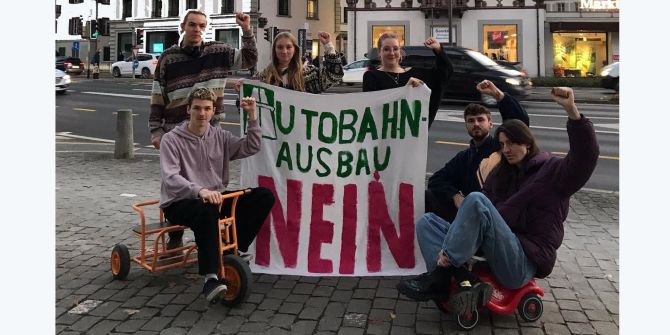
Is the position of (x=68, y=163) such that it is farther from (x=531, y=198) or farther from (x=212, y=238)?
(x=531, y=198)

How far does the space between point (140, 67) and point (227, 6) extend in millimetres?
11285

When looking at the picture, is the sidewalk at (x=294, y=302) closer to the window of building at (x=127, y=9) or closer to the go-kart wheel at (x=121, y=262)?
the go-kart wheel at (x=121, y=262)

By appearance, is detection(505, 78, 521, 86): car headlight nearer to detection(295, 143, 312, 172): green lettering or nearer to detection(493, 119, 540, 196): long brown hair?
detection(295, 143, 312, 172): green lettering

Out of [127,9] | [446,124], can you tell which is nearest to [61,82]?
[446,124]

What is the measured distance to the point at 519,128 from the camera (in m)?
3.79

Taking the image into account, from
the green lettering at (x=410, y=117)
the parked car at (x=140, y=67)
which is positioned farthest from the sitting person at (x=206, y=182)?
the parked car at (x=140, y=67)

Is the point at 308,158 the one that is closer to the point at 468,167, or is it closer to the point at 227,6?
the point at 468,167

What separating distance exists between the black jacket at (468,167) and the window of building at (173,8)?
156 ft

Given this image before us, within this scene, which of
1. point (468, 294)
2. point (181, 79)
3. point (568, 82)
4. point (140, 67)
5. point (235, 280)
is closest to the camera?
point (468, 294)

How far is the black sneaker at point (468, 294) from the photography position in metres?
3.60

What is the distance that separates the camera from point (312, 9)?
166 ft

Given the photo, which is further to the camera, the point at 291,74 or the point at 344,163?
the point at 291,74

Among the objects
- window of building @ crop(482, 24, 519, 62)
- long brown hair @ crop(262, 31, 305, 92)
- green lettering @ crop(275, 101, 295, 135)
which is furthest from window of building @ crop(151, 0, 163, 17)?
green lettering @ crop(275, 101, 295, 135)

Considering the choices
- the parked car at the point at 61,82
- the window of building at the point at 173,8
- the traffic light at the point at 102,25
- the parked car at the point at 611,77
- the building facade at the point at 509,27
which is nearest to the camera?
the parked car at the point at 611,77
